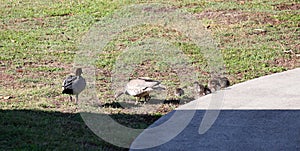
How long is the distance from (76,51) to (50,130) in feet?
16.8

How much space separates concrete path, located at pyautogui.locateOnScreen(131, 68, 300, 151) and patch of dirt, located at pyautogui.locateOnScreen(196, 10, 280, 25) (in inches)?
219

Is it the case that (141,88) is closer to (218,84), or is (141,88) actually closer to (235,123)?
(218,84)

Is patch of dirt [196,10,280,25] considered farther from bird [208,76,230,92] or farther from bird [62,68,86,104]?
bird [62,68,86,104]

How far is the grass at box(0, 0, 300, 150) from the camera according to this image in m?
8.10

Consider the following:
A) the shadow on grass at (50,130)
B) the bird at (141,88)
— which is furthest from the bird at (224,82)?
the shadow on grass at (50,130)

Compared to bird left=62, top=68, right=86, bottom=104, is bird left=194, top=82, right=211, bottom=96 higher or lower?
lower

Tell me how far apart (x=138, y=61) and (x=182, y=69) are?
985 mm

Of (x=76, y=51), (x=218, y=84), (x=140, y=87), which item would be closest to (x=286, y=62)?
(x=218, y=84)

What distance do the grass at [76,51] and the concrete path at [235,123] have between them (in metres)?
0.47

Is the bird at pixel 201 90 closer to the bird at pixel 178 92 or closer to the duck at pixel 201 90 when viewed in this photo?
the duck at pixel 201 90

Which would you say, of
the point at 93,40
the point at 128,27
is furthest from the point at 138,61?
the point at 128,27

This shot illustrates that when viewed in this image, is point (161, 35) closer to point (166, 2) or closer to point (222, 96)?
point (166, 2)

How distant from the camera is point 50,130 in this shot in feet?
25.9

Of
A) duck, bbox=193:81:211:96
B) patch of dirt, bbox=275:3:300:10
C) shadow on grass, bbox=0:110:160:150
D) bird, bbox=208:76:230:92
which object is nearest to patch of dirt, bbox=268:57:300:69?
bird, bbox=208:76:230:92
